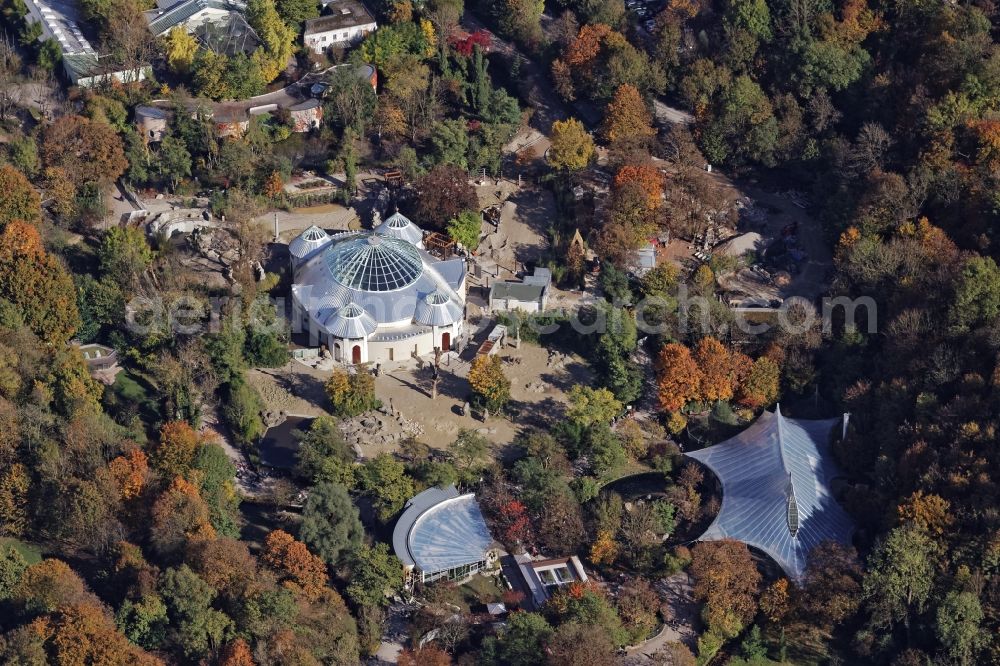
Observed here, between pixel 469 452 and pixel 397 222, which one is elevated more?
pixel 397 222

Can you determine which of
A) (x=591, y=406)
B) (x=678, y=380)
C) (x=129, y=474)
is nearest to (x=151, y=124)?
(x=129, y=474)

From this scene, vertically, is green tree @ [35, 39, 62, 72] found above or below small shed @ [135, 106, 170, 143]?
above

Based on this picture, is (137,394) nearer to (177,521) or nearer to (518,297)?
(177,521)

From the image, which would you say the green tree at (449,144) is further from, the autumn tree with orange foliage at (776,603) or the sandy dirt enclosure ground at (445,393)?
the autumn tree with orange foliage at (776,603)

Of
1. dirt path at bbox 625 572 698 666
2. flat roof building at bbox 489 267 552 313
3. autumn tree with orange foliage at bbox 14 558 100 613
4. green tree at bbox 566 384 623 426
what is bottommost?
dirt path at bbox 625 572 698 666

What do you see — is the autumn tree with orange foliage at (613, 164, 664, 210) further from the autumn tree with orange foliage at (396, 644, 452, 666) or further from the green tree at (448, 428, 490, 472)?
the autumn tree with orange foliage at (396, 644, 452, 666)

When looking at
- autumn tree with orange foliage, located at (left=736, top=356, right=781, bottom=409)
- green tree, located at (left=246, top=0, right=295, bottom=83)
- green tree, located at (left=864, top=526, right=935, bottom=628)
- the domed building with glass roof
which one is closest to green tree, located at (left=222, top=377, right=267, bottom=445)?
the domed building with glass roof
